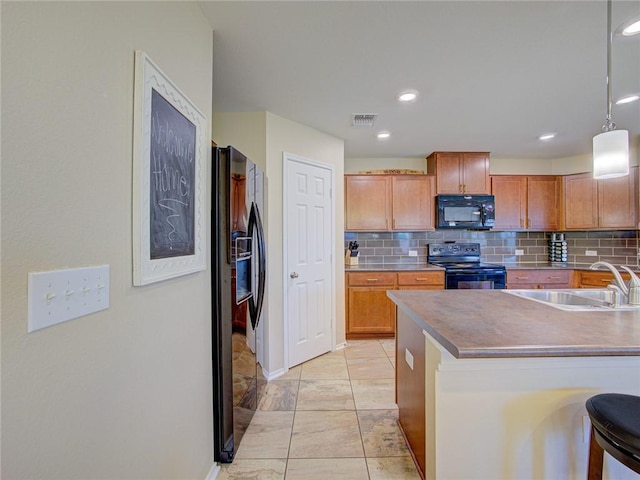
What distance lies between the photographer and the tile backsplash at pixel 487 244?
426 centimetres

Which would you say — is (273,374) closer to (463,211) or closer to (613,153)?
(613,153)

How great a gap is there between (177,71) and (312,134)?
1944 millimetres

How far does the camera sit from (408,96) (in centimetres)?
239

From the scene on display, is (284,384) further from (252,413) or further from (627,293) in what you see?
(627,293)

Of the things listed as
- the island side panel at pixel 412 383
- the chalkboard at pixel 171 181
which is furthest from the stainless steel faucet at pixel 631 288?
the chalkboard at pixel 171 181

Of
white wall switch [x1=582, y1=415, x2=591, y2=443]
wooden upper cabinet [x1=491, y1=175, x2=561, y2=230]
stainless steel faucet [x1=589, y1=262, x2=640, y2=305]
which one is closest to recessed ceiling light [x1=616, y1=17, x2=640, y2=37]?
stainless steel faucet [x1=589, y1=262, x2=640, y2=305]

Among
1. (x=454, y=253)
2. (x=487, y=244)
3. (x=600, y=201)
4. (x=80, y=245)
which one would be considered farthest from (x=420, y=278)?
(x=80, y=245)

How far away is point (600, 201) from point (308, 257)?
387 cm

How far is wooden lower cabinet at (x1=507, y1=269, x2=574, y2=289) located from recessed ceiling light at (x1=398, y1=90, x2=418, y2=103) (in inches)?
104

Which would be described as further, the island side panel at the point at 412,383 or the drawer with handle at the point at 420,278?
the drawer with handle at the point at 420,278

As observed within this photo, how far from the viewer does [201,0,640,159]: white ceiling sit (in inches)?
59.6

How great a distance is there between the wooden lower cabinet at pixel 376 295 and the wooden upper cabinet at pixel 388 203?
68cm

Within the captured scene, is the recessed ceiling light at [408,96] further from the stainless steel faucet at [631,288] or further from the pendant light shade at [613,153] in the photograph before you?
the stainless steel faucet at [631,288]

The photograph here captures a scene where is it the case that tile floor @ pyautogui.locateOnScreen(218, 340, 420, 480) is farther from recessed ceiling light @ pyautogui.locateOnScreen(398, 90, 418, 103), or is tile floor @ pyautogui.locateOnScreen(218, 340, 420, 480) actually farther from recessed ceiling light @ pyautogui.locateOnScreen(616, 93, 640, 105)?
recessed ceiling light @ pyautogui.locateOnScreen(616, 93, 640, 105)
